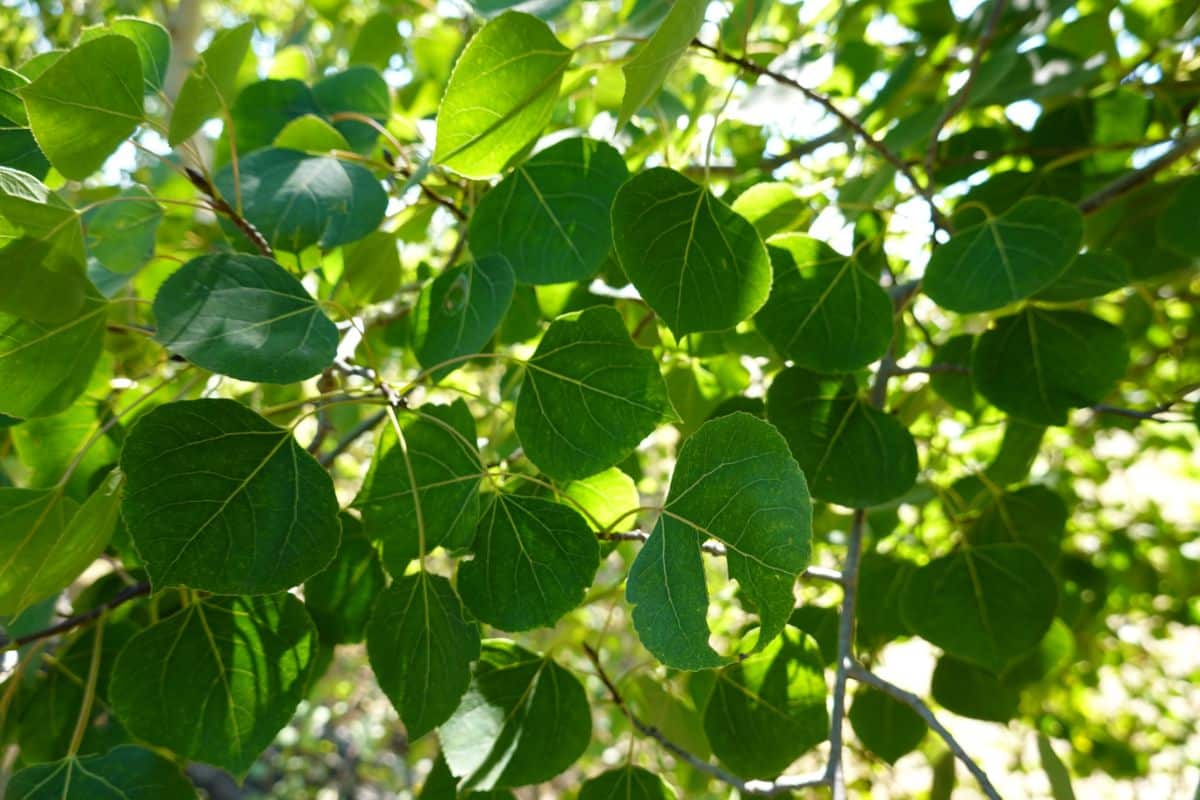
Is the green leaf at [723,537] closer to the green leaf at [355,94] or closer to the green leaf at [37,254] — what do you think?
the green leaf at [37,254]

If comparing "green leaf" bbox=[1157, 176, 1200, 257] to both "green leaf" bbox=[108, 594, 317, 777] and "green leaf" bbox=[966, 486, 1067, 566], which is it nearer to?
"green leaf" bbox=[966, 486, 1067, 566]

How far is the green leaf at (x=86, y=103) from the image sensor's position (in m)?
0.71

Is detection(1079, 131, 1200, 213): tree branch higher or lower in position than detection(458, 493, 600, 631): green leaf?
higher

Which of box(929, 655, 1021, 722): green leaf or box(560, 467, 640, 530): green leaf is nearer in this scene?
box(560, 467, 640, 530): green leaf

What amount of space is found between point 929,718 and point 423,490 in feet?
1.55

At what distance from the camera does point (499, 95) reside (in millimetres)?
765

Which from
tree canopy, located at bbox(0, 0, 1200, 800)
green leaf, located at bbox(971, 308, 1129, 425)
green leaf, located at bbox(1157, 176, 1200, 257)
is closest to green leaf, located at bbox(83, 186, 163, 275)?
tree canopy, located at bbox(0, 0, 1200, 800)

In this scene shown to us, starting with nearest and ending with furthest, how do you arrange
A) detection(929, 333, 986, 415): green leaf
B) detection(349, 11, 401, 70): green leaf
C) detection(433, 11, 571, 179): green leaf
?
detection(433, 11, 571, 179): green leaf, detection(929, 333, 986, 415): green leaf, detection(349, 11, 401, 70): green leaf

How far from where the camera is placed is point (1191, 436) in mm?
2512

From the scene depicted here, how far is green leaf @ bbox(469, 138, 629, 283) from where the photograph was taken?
860mm

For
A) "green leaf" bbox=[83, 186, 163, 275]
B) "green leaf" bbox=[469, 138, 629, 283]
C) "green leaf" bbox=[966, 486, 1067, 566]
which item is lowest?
"green leaf" bbox=[966, 486, 1067, 566]

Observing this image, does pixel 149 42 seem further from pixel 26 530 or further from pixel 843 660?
pixel 843 660

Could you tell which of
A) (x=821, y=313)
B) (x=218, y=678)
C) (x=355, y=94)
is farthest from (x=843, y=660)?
(x=355, y=94)

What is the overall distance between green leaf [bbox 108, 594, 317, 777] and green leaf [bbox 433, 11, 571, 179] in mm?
419
